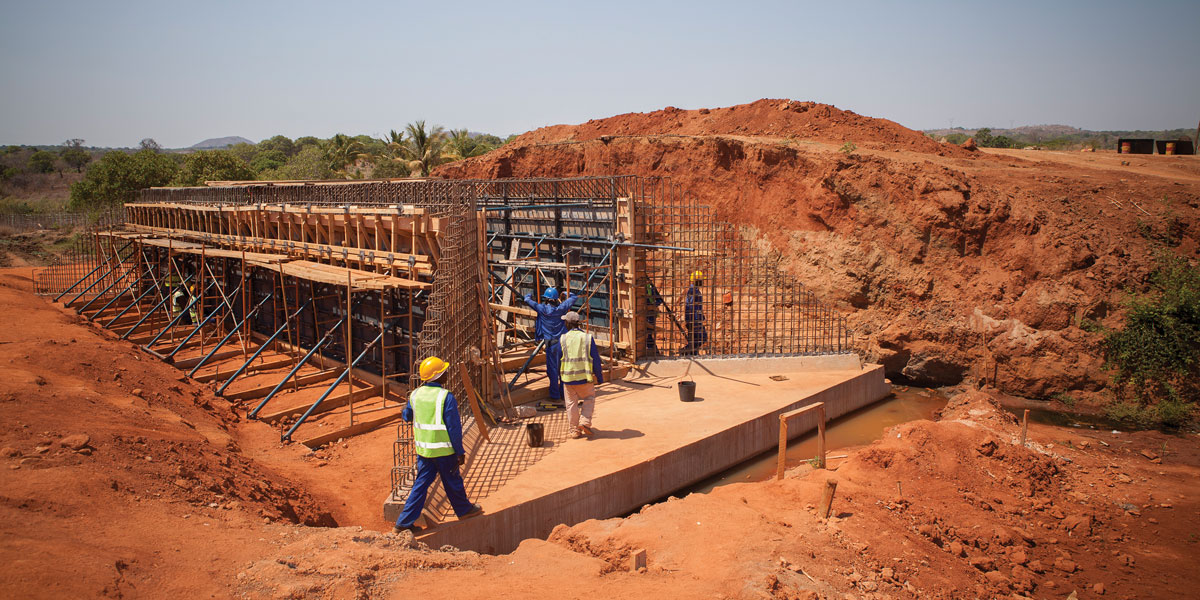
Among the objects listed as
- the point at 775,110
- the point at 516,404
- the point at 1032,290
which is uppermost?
the point at 775,110

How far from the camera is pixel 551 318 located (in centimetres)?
1066

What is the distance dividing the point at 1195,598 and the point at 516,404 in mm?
8431

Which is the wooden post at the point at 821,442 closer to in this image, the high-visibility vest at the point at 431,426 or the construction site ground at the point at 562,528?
the construction site ground at the point at 562,528

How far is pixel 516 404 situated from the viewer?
11.2 meters

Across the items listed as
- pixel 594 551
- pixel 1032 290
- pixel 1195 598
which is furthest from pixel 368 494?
pixel 1032 290

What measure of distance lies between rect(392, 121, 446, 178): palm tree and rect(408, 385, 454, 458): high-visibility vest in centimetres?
3268

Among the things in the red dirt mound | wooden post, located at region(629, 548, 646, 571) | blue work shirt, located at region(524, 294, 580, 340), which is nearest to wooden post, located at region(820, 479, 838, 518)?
wooden post, located at region(629, 548, 646, 571)

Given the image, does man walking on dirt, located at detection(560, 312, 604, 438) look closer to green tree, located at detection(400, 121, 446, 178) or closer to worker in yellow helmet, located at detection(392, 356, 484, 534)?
worker in yellow helmet, located at detection(392, 356, 484, 534)

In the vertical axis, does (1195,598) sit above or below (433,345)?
below

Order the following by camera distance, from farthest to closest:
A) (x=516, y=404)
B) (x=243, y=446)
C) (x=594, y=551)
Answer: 1. (x=516, y=404)
2. (x=243, y=446)
3. (x=594, y=551)

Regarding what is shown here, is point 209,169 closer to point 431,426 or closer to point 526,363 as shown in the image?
point 526,363

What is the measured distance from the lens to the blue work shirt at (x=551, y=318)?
10.5 metres

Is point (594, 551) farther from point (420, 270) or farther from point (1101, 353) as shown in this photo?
point (1101, 353)

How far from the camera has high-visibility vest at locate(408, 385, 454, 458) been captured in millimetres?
6508
